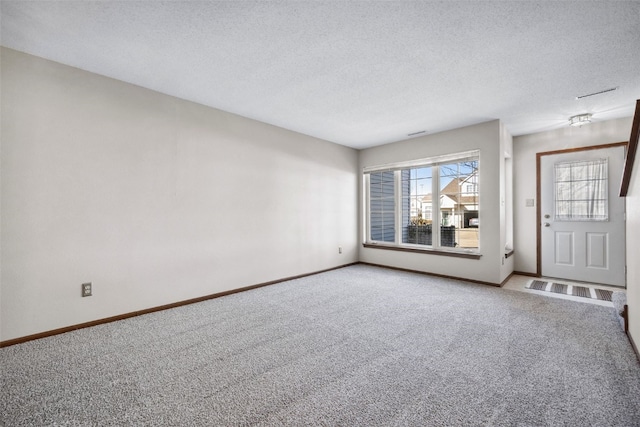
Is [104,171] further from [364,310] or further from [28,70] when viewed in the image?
[364,310]

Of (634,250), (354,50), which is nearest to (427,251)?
(634,250)

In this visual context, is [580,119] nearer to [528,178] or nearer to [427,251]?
[528,178]

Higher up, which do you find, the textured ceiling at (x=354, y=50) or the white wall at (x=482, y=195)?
the textured ceiling at (x=354, y=50)

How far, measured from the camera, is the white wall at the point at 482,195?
13.4ft

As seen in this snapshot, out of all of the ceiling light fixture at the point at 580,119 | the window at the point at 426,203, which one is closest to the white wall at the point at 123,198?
the window at the point at 426,203

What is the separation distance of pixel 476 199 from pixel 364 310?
2675 mm

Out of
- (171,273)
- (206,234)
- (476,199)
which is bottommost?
(171,273)

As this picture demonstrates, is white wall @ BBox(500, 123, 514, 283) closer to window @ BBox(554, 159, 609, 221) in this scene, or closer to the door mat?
the door mat

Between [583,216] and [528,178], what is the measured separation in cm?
93

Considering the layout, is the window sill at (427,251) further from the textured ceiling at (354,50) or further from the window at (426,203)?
the textured ceiling at (354,50)

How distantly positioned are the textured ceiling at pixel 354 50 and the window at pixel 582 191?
888 mm

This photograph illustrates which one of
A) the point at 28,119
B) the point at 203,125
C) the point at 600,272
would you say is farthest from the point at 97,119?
the point at 600,272

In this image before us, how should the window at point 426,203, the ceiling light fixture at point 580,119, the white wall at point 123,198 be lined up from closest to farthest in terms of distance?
the white wall at point 123,198, the ceiling light fixture at point 580,119, the window at point 426,203

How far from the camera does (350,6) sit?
1.84 m
